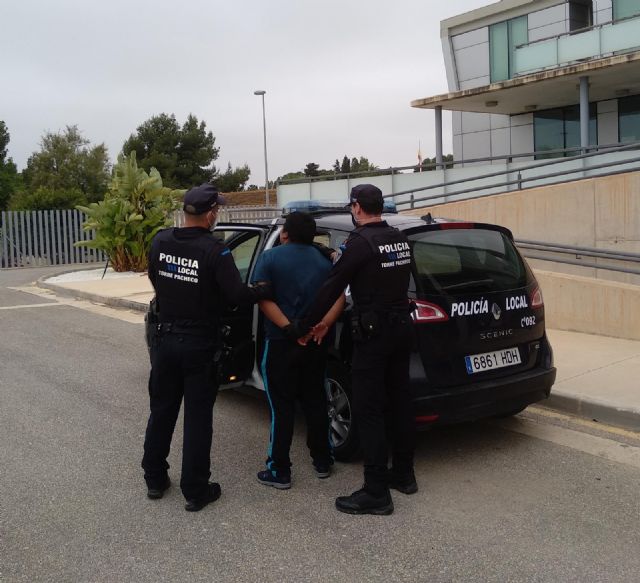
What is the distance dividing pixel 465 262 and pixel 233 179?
56168 millimetres

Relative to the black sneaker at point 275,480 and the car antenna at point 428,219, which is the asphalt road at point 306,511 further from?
the car antenna at point 428,219

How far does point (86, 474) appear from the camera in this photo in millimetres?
4414

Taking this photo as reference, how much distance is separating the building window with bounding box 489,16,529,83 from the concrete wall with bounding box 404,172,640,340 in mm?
12303

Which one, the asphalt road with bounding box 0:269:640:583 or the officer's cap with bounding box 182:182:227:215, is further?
the officer's cap with bounding box 182:182:227:215

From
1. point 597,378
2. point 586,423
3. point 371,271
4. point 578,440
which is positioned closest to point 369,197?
point 371,271

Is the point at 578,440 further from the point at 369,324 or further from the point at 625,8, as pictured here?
the point at 625,8

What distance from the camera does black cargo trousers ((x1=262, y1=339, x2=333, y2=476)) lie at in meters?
4.12

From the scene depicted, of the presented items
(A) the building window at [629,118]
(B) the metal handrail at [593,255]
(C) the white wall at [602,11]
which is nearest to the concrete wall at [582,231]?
(B) the metal handrail at [593,255]

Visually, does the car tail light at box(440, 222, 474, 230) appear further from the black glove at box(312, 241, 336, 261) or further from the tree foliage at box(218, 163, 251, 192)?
the tree foliage at box(218, 163, 251, 192)

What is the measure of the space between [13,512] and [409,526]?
222 centimetres

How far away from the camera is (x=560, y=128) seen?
21547 mm

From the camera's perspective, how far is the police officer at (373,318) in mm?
3764

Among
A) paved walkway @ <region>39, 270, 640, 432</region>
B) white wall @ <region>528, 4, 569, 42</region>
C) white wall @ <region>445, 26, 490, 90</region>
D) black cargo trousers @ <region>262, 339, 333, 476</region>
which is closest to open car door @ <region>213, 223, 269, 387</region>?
black cargo trousers @ <region>262, 339, 333, 476</region>

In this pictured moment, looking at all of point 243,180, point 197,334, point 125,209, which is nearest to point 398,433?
point 197,334
